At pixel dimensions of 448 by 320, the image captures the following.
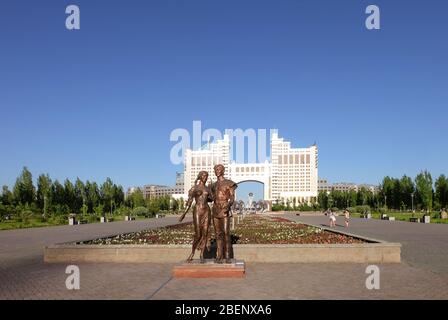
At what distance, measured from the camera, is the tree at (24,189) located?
6638 centimetres

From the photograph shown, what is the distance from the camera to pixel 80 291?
349 inches

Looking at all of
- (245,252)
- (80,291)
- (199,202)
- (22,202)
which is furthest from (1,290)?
(22,202)

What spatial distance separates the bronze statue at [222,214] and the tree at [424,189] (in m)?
81.7

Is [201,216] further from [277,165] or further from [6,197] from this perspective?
[277,165]

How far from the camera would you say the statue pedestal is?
10.4 metres

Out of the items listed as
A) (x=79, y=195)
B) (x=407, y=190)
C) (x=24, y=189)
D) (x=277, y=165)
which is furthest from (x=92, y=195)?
(x=277, y=165)

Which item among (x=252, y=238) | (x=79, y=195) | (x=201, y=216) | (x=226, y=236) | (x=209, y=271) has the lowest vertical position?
(x=252, y=238)

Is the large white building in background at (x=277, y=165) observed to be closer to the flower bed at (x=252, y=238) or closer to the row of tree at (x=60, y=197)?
the row of tree at (x=60, y=197)

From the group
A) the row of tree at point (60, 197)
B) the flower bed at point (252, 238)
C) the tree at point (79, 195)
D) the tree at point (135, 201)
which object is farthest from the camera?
the tree at point (135, 201)

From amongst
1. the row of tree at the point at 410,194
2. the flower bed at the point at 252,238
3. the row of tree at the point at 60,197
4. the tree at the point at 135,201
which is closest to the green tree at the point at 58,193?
the row of tree at the point at 60,197

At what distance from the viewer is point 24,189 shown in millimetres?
67062

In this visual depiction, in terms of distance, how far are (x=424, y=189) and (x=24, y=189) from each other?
69.5 meters

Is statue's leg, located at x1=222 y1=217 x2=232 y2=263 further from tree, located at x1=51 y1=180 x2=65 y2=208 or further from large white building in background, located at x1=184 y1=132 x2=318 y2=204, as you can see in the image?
large white building in background, located at x1=184 y1=132 x2=318 y2=204
